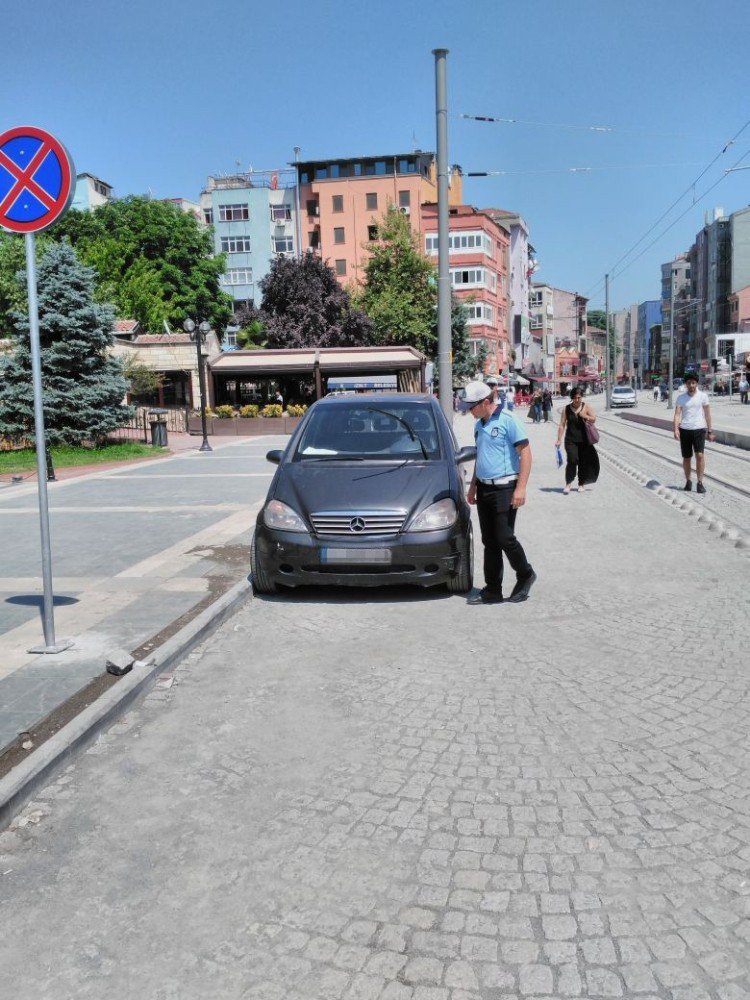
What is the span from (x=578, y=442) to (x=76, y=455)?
12.9 m

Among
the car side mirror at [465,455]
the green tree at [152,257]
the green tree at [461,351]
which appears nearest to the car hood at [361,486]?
the car side mirror at [465,455]

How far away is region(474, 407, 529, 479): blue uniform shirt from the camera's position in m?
6.58

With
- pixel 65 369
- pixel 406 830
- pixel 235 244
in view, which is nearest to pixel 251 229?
pixel 235 244

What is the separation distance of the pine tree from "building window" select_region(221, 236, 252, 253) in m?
47.5

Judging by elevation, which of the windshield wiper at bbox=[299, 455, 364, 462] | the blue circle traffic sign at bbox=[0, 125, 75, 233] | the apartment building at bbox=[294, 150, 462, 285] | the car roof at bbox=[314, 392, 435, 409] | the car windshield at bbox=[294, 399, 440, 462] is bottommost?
the windshield wiper at bbox=[299, 455, 364, 462]

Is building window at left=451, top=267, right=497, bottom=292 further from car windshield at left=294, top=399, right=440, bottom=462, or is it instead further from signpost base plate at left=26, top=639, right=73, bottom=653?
signpost base plate at left=26, top=639, right=73, bottom=653

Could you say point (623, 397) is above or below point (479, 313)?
below

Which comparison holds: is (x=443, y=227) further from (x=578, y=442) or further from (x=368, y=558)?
(x=368, y=558)

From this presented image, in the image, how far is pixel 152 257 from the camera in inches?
2178

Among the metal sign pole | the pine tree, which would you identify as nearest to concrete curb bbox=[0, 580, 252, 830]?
the metal sign pole

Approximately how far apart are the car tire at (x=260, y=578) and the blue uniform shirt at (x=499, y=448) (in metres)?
1.87

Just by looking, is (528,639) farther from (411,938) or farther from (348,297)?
(348,297)

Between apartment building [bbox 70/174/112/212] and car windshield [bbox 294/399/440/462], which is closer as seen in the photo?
car windshield [bbox 294/399/440/462]

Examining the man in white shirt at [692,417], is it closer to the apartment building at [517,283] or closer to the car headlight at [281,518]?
the car headlight at [281,518]
